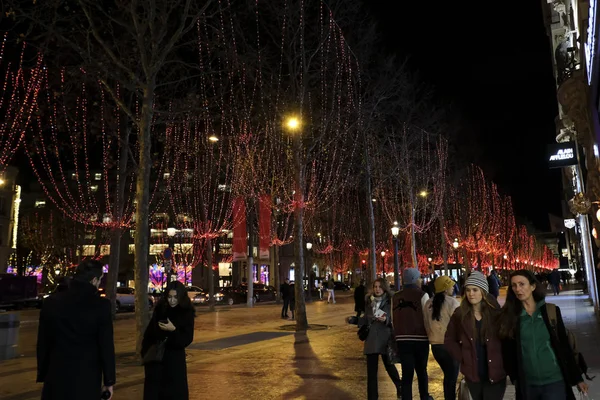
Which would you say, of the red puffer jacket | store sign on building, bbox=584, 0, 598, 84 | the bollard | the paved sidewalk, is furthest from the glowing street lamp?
the red puffer jacket

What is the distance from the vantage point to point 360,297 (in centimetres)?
1728

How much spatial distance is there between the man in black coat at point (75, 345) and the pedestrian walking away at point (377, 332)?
379 cm

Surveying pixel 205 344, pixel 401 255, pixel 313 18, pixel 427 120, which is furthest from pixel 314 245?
pixel 205 344

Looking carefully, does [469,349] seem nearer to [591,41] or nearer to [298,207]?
[591,41]

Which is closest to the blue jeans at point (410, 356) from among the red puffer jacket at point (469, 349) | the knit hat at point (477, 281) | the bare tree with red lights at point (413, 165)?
the red puffer jacket at point (469, 349)

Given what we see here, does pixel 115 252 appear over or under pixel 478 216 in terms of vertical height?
under

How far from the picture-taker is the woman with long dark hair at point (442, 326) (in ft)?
21.3

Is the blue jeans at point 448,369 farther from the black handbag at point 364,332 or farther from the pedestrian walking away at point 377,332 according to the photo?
the black handbag at point 364,332

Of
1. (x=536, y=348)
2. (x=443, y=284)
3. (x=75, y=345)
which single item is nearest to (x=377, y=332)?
(x=443, y=284)

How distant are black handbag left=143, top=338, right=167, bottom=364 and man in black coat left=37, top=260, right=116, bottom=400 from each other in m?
1.03

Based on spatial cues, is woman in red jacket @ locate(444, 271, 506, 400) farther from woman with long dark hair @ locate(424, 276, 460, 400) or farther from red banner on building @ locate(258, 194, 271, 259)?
red banner on building @ locate(258, 194, 271, 259)

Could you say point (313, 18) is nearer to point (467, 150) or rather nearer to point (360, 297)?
point (360, 297)

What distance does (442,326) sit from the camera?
6617 millimetres

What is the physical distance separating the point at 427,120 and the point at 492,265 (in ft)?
135
